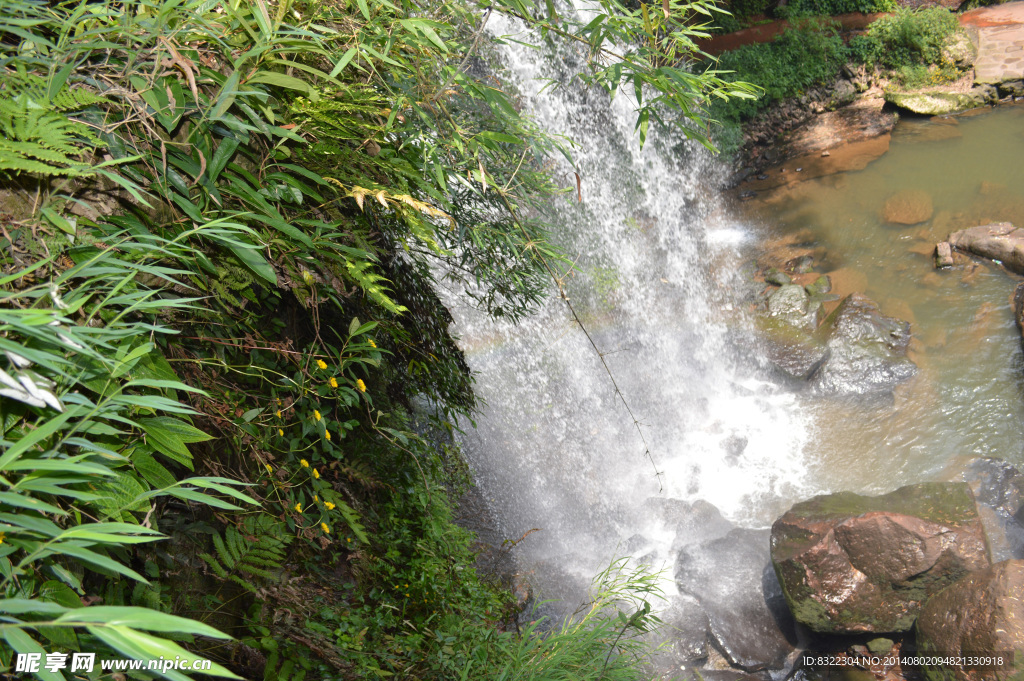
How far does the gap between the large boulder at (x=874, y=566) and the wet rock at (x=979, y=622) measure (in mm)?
190

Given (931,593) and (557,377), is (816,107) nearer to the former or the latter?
(557,377)

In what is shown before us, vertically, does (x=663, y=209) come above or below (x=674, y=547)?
above

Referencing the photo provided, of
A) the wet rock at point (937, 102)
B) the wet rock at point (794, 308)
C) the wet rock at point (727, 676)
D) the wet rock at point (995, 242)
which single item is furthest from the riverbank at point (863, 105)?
the wet rock at point (727, 676)

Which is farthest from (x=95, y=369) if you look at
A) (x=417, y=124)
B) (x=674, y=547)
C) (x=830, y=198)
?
(x=830, y=198)

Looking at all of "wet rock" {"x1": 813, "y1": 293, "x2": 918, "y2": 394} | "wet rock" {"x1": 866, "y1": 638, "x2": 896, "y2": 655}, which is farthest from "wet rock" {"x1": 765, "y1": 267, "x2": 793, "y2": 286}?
"wet rock" {"x1": 866, "y1": 638, "x2": 896, "y2": 655}

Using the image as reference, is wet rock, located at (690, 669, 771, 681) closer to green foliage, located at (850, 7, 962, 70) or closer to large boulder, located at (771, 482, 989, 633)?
large boulder, located at (771, 482, 989, 633)

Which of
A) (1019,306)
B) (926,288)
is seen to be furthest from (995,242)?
(1019,306)

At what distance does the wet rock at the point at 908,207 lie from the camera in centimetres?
838

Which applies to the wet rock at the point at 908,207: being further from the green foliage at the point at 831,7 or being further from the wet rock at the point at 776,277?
the green foliage at the point at 831,7

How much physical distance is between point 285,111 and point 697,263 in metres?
7.98

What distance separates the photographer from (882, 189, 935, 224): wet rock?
8380 mm

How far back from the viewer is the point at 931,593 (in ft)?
14.9

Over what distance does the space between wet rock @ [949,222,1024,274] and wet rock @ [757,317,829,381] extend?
265cm

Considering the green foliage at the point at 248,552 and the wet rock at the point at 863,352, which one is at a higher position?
the green foliage at the point at 248,552
